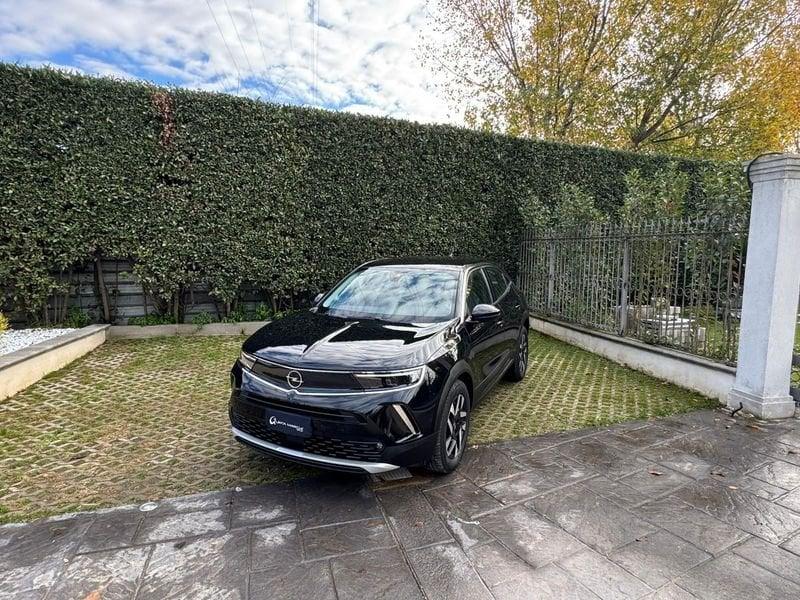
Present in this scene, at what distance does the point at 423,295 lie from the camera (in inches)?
150

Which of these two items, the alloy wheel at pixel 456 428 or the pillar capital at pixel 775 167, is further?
the pillar capital at pixel 775 167

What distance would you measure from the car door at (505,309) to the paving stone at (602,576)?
228 centimetres

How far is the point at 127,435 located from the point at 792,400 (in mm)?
6354

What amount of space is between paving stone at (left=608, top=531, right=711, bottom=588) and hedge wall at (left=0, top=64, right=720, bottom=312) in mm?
6496

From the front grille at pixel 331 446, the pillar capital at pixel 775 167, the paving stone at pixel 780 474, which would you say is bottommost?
the paving stone at pixel 780 474

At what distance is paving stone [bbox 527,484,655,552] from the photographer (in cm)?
243

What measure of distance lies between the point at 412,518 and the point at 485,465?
2.91ft

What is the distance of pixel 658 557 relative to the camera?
227cm

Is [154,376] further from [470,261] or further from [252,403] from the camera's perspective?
[470,261]

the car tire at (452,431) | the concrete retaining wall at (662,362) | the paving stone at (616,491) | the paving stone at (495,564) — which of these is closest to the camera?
the paving stone at (495,564)

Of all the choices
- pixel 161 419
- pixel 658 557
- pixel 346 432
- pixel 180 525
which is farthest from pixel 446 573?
pixel 161 419

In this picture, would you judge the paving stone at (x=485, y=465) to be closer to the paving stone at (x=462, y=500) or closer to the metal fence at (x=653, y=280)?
the paving stone at (x=462, y=500)

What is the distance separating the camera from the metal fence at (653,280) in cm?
474

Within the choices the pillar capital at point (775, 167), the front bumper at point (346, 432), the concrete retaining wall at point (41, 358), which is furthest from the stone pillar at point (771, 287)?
the concrete retaining wall at point (41, 358)
